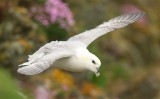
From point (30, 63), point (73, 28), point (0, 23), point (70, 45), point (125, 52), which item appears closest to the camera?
point (30, 63)

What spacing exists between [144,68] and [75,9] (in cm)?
242

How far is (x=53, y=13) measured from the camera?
8.34 metres

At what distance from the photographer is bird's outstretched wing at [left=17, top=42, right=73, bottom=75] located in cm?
510

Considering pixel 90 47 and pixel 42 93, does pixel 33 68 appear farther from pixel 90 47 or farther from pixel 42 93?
pixel 90 47

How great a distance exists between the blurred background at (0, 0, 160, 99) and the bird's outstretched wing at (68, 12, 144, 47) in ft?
2.95

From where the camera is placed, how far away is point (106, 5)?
1294 centimetres

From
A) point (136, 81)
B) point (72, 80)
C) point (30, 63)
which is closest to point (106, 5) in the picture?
point (136, 81)

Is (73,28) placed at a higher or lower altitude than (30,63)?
higher

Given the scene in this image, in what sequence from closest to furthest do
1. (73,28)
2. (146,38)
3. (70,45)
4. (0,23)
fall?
(70,45), (0,23), (73,28), (146,38)

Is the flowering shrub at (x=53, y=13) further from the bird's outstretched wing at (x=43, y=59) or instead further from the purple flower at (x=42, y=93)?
the bird's outstretched wing at (x=43, y=59)

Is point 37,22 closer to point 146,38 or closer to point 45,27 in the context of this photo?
point 45,27

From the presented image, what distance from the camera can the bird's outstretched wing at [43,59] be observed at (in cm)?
510

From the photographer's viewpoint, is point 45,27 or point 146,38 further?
point 146,38

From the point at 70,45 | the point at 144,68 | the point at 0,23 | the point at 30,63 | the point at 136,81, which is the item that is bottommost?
the point at 30,63
